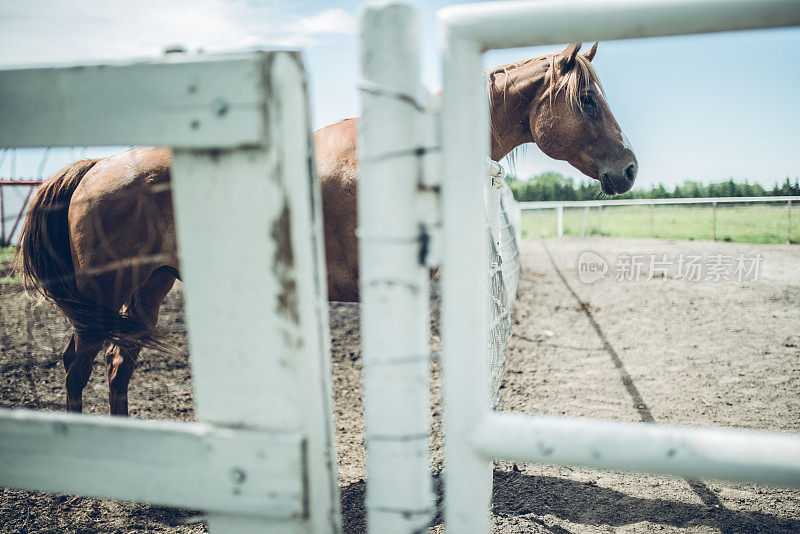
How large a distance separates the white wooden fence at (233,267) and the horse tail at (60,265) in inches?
71.0

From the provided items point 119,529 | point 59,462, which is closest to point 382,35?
point 59,462

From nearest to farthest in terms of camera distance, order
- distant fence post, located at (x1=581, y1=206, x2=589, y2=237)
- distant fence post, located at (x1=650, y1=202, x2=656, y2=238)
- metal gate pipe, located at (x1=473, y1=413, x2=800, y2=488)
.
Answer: metal gate pipe, located at (x1=473, y1=413, x2=800, y2=488) < distant fence post, located at (x1=650, y1=202, x2=656, y2=238) < distant fence post, located at (x1=581, y1=206, x2=589, y2=237)

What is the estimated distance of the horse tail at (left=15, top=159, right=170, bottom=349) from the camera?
2.33m

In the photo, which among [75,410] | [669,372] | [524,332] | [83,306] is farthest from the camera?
[524,332]

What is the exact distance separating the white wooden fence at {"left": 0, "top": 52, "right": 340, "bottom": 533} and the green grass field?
18.5 ft

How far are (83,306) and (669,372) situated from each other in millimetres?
3875

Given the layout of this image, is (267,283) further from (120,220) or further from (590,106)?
(590,106)

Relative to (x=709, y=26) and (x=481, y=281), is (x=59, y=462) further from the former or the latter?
(x=709, y=26)

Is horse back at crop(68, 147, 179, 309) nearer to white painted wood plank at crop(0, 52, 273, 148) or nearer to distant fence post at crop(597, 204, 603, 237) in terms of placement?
white painted wood plank at crop(0, 52, 273, 148)

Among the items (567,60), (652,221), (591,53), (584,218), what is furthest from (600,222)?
(567,60)

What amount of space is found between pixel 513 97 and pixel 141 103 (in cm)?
255

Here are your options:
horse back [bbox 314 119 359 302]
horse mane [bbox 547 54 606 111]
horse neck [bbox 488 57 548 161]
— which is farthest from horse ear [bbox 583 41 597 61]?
horse back [bbox 314 119 359 302]

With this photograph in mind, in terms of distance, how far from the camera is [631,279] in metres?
7.31

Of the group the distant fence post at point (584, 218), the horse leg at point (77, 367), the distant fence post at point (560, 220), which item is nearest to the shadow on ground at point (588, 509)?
the horse leg at point (77, 367)
